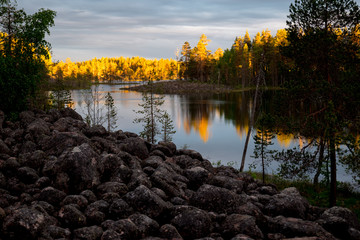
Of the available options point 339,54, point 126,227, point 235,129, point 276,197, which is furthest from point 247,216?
point 235,129

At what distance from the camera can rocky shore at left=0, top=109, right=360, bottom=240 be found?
9125 mm

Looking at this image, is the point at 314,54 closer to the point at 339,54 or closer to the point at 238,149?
the point at 339,54

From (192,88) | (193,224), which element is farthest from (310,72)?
(192,88)

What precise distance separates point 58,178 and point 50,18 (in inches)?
615

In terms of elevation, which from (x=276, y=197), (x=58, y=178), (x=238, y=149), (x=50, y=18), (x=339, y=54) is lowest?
(x=238, y=149)

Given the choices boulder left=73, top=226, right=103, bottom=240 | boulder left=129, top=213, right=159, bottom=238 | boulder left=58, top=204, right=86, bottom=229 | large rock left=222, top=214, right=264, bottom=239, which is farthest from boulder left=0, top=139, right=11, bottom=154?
large rock left=222, top=214, right=264, bottom=239

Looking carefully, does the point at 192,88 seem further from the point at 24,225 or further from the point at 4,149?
the point at 24,225

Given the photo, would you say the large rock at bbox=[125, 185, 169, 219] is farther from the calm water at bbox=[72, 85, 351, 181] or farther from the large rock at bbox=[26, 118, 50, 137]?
the calm water at bbox=[72, 85, 351, 181]

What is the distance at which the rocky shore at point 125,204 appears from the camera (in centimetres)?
912

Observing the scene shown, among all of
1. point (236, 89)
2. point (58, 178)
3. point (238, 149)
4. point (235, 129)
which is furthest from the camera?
point (236, 89)

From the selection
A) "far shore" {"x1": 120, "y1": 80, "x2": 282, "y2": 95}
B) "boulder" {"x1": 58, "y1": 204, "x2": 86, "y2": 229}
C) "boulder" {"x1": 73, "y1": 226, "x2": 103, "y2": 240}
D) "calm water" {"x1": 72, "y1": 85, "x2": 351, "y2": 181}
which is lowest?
"calm water" {"x1": 72, "y1": 85, "x2": 351, "y2": 181}

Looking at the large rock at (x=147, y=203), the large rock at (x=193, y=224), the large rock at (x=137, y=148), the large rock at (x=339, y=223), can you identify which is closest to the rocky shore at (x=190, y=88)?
the large rock at (x=137, y=148)

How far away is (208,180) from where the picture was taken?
14766 millimetres

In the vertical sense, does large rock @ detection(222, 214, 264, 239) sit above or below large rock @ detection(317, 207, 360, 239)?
above
